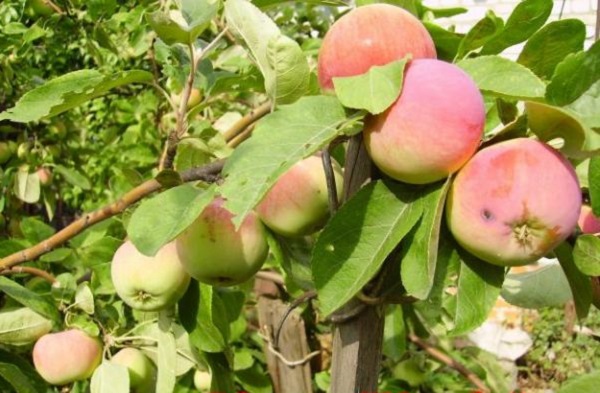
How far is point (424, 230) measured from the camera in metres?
0.55

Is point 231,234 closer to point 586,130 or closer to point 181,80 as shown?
point 181,80

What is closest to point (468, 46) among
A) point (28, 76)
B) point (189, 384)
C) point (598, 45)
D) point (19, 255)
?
point (598, 45)

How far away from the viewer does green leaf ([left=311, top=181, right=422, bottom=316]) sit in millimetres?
567

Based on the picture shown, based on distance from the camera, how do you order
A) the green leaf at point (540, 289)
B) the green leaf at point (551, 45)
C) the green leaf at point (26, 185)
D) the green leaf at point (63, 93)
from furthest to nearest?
the green leaf at point (26, 185)
the green leaf at point (540, 289)
the green leaf at point (63, 93)
the green leaf at point (551, 45)

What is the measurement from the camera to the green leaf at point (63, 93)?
704 mm

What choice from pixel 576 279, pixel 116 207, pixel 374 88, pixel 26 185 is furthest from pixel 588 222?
pixel 26 185

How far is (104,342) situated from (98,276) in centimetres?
12

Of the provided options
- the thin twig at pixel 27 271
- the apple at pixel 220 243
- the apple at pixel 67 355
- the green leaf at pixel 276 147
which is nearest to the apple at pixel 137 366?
the apple at pixel 67 355

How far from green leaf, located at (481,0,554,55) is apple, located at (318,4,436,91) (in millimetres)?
74

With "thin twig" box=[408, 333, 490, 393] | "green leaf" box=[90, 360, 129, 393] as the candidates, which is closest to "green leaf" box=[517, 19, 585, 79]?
"green leaf" box=[90, 360, 129, 393]

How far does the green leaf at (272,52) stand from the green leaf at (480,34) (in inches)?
5.6

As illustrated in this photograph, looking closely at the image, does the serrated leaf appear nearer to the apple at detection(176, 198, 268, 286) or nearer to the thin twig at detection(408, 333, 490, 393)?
the apple at detection(176, 198, 268, 286)

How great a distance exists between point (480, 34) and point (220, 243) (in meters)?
0.34

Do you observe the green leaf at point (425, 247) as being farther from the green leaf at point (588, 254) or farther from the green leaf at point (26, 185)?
the green leaf at point (26, 185)
